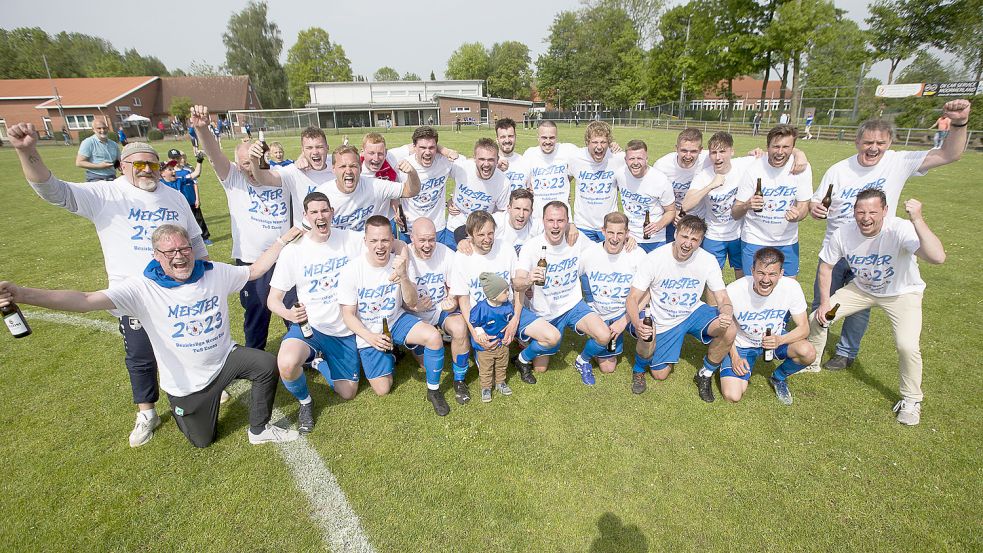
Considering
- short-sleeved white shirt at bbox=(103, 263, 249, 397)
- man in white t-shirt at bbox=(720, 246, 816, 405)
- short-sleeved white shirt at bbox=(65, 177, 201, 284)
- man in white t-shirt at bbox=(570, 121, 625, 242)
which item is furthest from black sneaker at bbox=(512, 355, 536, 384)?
short-sleeved white shirt at bbox=(65, 177, 201, 284)

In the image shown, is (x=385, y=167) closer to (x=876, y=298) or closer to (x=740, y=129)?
(x=876, y=298)

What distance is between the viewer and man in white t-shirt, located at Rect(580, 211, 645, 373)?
16.9 feet

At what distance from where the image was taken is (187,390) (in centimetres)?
391

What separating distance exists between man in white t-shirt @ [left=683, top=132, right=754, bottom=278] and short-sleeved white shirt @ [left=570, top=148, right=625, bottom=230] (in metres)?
1.05

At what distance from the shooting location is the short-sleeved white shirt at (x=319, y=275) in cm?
461

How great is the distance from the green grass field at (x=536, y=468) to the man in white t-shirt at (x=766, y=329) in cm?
24

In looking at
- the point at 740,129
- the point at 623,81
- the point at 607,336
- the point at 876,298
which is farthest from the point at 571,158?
the point at 623,81

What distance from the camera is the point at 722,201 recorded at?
584 centimetres

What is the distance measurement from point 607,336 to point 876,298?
2832 mm

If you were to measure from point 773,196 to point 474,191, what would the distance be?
3935 millimetres

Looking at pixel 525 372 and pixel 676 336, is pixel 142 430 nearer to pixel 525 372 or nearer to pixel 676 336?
pixel 525 372

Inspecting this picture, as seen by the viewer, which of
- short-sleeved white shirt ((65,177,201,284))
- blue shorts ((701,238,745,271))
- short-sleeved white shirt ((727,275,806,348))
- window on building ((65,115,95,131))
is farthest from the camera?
window on building ((65,115,95,131))

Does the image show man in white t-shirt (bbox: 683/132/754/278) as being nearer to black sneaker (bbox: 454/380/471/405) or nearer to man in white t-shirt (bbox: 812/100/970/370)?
man in white t-shirt (bbox: 812/100/970/370)

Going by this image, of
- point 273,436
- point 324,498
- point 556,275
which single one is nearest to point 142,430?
point 273,436
